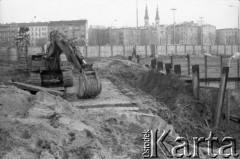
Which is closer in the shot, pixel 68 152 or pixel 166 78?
pixel 68 152

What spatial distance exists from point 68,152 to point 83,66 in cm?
831

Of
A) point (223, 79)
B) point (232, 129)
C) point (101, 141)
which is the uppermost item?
point (223, 79)

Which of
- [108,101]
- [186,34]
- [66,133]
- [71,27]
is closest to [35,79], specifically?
[108,101]

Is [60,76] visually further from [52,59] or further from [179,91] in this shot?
[179,91]

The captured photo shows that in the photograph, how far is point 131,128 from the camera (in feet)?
29.1

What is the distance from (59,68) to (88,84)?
4.42m

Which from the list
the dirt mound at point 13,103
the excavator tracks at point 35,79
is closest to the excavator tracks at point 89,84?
the dirt mound at point 13,103

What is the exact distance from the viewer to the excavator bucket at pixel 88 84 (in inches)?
569

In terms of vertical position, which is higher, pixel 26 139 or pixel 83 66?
pixel 83 66

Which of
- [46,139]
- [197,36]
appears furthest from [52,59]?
[197,36]

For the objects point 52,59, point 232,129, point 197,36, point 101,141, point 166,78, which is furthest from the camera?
point 197,36

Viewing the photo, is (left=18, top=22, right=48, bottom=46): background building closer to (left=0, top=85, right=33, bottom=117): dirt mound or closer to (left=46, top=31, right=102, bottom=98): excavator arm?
(left=46, top=31, right=102, bottom=98): excavator arm

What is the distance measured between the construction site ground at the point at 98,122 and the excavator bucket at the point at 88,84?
326 millimetres

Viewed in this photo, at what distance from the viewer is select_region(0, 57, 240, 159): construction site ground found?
269 inches
